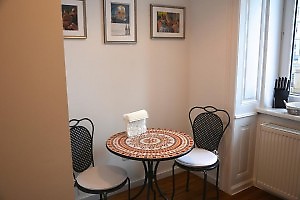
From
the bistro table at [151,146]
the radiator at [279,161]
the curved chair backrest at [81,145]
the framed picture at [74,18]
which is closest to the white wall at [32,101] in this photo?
the bistro table at [151,146]

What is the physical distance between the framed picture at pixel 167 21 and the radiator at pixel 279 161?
1.50 m

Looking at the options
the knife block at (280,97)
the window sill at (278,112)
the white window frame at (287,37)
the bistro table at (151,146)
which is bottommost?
the bistro table at (151,146)

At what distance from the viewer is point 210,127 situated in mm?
2893

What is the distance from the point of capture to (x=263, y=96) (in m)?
2.93

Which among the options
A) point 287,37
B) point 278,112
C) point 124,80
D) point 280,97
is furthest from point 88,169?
point 287,37

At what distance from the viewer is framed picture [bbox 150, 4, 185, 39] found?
2914mm

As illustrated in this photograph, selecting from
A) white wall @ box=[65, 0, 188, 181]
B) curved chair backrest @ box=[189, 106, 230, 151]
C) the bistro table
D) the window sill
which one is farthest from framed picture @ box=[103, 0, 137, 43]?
the window sill

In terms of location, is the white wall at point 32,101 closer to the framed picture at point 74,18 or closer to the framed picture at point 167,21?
the framed picture at point 74,18

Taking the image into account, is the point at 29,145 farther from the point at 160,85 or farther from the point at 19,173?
the point at 160,85

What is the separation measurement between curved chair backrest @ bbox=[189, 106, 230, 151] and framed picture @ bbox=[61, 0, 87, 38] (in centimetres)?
162

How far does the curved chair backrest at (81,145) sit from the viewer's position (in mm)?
2398

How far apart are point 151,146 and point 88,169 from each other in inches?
26.1

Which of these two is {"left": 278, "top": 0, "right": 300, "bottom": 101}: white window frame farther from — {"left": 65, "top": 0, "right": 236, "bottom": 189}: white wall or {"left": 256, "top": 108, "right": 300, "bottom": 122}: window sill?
{"left": 65, "top": 0, "right": 236, "bottom": 189}: white wall

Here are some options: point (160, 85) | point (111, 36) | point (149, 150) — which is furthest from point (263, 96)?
point (111, 36)
